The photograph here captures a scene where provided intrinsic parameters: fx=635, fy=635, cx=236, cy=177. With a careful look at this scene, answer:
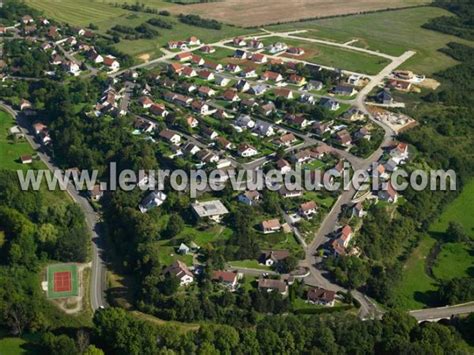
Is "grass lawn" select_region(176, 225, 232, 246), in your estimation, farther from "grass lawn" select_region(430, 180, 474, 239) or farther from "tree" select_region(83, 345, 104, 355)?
"grass lawn" select_region(430, 180, 474, 239)

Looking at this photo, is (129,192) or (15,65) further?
(15,65)

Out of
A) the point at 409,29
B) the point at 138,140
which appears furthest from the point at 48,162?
the point at 409,29

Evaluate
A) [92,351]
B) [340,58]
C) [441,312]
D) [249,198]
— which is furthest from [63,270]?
[340,58]

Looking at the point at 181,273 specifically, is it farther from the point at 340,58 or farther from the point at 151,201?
the point at 340,58

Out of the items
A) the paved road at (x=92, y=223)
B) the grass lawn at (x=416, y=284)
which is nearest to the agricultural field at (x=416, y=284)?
the grass lawn at (x=416, y=284)

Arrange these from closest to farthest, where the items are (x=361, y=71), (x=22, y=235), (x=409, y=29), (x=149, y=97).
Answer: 1. (x=22, y=235)
2. (x=149, y=97)
3. (x=361, y=71)
4. (x=409, y=29)

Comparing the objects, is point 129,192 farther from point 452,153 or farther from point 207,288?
point 452,153

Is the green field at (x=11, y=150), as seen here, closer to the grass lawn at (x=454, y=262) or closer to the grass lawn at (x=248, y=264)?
the grass lawn at (x=248, y=264)
